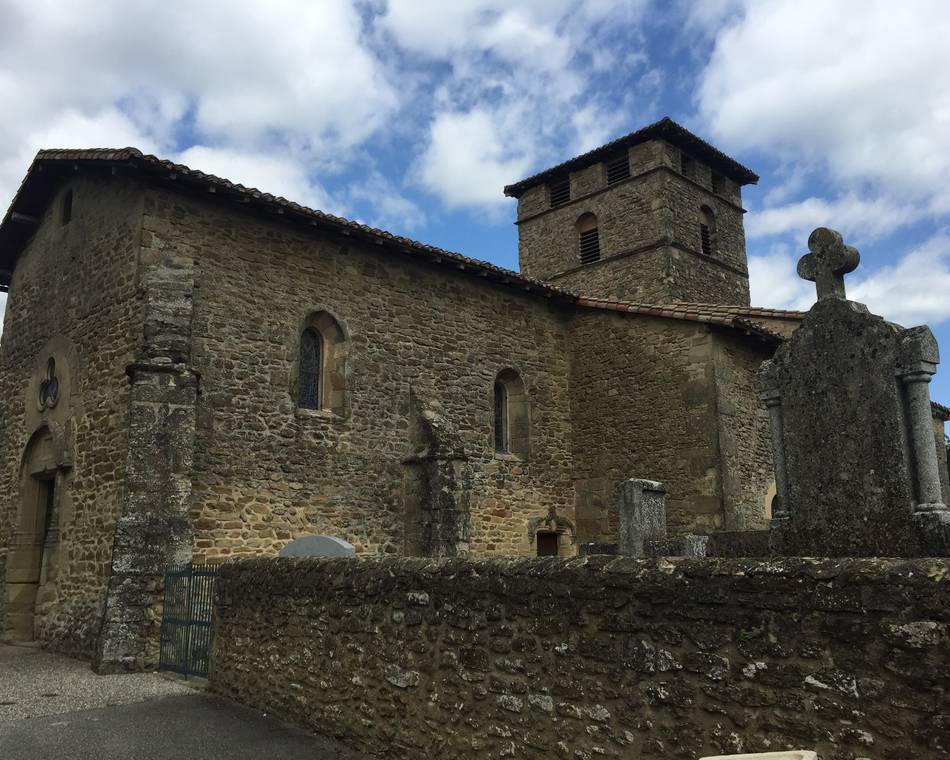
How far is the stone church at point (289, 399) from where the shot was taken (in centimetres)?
1059

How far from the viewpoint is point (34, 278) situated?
1405 cm

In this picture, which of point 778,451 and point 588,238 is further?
point 588,238

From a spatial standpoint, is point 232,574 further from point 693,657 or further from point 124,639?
point 693,657

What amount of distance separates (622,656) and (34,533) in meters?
11.7

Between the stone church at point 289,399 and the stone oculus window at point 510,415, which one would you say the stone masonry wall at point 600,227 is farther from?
the stone oculus window at point 510,415

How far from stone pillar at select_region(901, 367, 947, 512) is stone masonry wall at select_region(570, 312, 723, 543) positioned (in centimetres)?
762

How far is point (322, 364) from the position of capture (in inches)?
506

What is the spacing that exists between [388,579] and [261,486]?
646 cm

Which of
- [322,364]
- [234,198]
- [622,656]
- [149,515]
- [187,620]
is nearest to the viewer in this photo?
[622,656]

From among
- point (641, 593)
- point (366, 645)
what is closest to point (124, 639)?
point (366, 645)

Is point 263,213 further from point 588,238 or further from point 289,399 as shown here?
point 588,238

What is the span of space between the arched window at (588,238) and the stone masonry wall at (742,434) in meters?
9.43

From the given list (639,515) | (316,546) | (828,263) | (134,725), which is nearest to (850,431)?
(828,263)

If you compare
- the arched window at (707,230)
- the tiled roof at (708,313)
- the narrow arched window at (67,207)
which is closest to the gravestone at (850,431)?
the tiled roof at (708,313)
